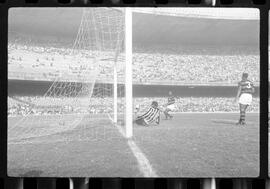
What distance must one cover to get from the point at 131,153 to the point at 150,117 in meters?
0.80

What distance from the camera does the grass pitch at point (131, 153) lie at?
144 inches

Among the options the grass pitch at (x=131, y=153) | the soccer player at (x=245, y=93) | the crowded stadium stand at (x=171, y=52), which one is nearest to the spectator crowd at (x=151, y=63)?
the crowded stadium stand at (x=171, y=52)

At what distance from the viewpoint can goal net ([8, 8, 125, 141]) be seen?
165 inches

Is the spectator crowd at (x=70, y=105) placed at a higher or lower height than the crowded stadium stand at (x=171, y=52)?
lower

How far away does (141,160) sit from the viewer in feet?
12.6

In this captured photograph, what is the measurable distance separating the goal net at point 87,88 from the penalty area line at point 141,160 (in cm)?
22

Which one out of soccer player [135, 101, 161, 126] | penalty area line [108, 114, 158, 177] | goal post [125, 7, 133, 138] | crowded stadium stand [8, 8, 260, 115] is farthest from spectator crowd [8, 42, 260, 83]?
penalty area line [108, 114, 158, 177]

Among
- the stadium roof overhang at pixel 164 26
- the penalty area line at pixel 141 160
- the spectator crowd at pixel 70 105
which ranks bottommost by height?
the penalty area line at pixel 141 160

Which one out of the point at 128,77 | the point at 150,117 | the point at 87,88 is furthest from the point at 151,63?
the point at 128,77

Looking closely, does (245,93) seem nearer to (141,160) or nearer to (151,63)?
(141,160)

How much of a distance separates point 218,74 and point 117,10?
3643 mm

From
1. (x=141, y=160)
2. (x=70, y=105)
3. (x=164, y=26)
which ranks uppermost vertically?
(x=164, y=26)

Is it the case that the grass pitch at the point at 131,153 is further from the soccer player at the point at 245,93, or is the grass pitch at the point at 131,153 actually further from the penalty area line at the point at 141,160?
the soccer player at the point at 245,93

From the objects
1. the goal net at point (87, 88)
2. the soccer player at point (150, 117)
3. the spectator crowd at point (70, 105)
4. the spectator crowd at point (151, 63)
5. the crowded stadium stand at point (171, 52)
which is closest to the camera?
the goal net at point (87, 88)
